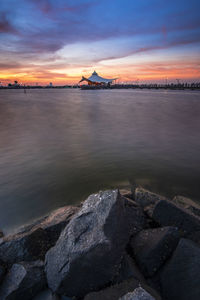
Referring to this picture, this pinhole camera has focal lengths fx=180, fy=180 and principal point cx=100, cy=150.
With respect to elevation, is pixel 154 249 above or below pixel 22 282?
above

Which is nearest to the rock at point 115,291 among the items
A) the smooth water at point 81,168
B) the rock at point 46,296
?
the rock at point 46,296

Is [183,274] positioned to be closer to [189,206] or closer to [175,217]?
[175,217]

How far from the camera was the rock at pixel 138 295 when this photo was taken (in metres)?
2.04

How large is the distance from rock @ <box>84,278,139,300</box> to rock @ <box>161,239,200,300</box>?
52 centimetres

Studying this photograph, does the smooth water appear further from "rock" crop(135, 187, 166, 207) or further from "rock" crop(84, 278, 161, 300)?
"rock" crop(84, 278, 161, 300)

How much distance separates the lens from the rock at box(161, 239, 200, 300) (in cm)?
231

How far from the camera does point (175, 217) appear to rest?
329 centimetres

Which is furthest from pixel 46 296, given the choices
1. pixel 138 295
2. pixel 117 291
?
pixel 138 295

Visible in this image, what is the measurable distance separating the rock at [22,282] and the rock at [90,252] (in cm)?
17

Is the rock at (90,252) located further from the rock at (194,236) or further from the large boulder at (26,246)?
the rock at (194,236)

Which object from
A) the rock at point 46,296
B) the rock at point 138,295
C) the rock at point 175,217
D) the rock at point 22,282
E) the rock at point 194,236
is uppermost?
the rock at point 175,217

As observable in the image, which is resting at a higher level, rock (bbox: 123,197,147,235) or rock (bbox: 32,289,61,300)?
rock (bbox: 123,197,147,235)

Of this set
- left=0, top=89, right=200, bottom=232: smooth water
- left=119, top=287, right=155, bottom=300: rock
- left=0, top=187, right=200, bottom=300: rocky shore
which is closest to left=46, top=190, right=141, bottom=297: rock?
left=0, top=187, right=200, bottom=300: rocky shore

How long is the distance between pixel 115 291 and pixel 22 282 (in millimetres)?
1326
